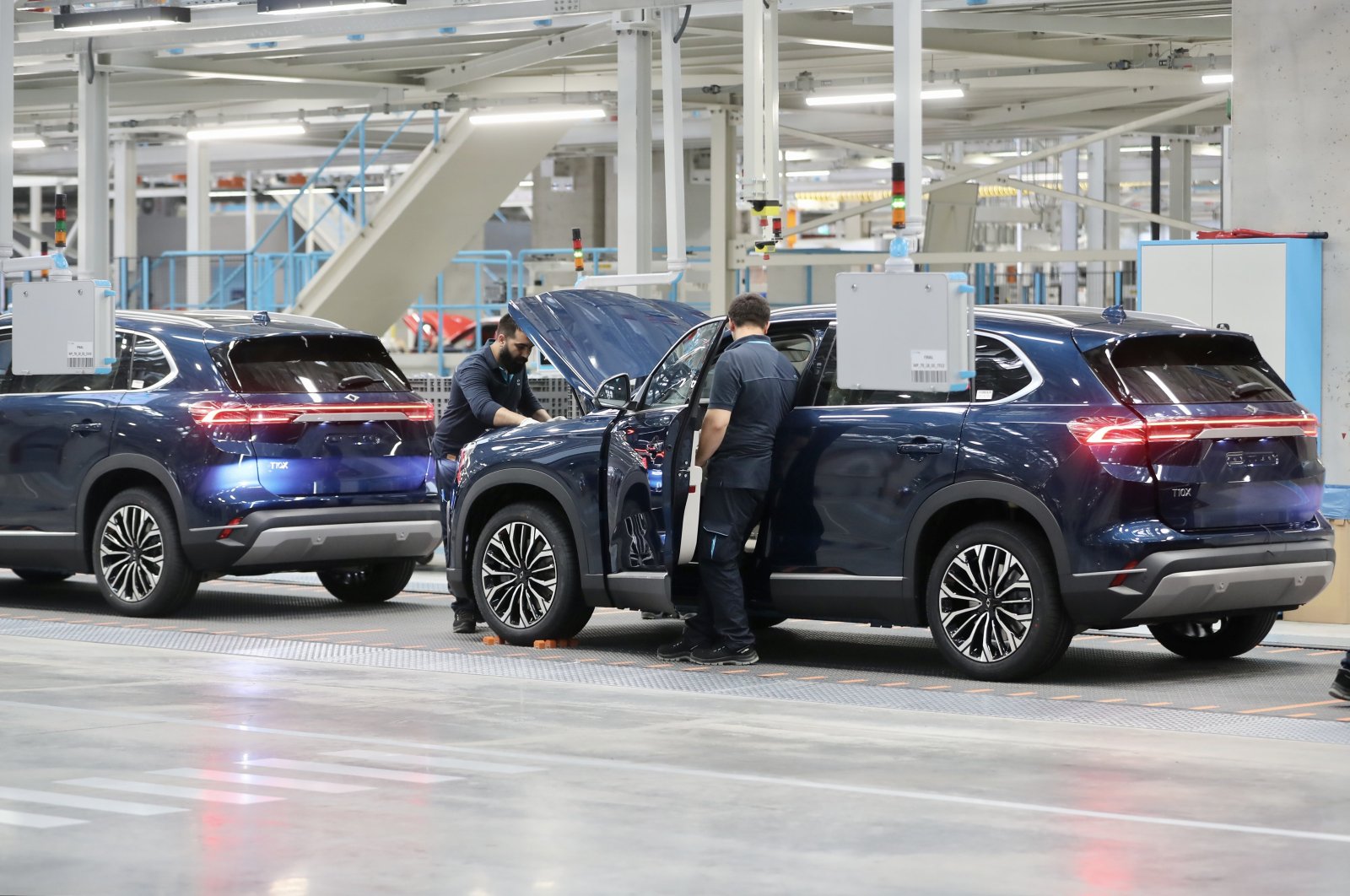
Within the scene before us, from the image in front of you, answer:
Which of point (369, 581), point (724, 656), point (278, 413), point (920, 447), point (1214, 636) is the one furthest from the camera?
point (369, 581)

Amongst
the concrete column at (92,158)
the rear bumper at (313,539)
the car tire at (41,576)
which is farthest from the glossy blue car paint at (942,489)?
the concrete column at (92,158)

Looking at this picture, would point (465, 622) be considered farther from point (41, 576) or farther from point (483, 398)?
point (41, 576)

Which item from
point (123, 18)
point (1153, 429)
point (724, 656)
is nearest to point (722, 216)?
point (123, 18)

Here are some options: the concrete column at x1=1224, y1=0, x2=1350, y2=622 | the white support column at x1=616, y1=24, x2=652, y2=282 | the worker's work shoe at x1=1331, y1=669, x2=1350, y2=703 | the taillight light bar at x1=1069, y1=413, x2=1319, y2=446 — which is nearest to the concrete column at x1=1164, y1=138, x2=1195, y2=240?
the white support column at x1=616, y1=24, x2=652, y2=282

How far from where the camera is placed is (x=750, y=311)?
31.4ft

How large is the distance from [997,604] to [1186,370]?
1306 millimetres

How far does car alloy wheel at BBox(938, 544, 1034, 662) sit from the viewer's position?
8.93m

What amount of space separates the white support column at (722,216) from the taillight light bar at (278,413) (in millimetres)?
9644

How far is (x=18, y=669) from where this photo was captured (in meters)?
9.59

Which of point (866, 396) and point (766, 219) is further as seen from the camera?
point (766, 219)

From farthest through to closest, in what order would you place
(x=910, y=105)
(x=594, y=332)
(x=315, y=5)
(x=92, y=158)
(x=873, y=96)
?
(x=873, y=96)
(x=92, y=158)
(x=315, y=5)
(x=594, y=332)
(x=910, y=105)

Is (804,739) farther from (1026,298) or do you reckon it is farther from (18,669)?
(1026,298)

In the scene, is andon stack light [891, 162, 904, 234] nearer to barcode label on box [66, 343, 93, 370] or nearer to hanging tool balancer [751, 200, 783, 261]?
hanging tool balancer [751, 200, 783, 261]

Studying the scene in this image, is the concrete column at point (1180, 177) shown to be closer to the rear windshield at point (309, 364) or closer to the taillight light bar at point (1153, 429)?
the rear windshield at point (309, 364)
